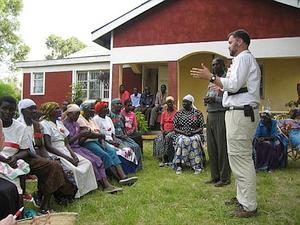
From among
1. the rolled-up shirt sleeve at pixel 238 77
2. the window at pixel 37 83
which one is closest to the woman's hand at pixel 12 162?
the rolled-up shirt sleeve at pixel 238 77

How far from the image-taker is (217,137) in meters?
6.55

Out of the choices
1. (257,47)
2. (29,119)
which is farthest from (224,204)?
(257,47)

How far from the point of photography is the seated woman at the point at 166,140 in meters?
8.57

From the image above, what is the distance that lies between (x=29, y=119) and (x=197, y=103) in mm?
10897

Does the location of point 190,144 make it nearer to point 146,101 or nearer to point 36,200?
point 36,200

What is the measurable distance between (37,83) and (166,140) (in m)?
13.2

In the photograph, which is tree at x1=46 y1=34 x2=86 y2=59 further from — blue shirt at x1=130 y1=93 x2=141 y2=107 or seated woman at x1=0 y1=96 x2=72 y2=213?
seated woman at x1=0 y1=96 x2=72 y2=213

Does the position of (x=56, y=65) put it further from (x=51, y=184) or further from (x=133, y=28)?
(x=51, y=184)

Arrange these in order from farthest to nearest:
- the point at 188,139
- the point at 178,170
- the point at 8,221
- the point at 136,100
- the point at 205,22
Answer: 1. the point at 136,100
2. the point at 205,22
3. the point at 188,139
4. the point at 178,170
5. the point at 8,221

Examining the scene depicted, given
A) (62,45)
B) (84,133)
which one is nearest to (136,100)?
(84,133)

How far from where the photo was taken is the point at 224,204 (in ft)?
17.5

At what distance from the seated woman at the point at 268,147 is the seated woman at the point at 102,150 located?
270cm

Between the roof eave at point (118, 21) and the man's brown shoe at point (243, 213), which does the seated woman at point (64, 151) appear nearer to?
the man's brown shoe at point (243, 213)

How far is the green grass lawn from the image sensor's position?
469 centimetres
